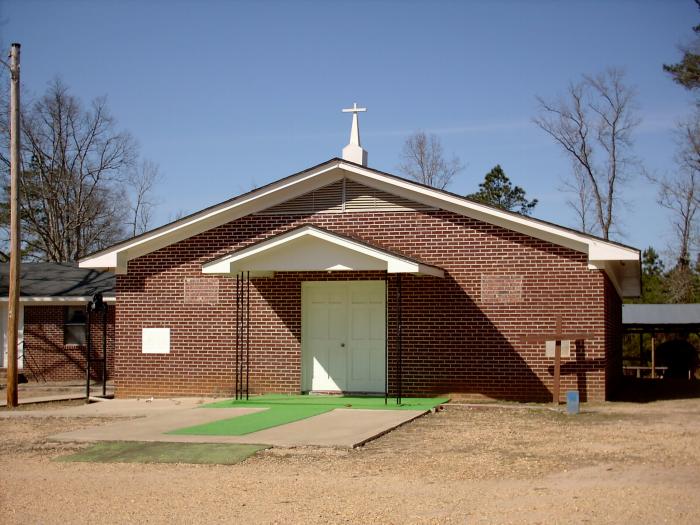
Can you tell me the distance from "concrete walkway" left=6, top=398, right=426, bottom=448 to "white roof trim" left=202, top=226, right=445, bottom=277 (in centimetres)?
265

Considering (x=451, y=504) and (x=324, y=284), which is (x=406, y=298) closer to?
(x=324, y=284)

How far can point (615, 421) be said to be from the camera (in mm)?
14188

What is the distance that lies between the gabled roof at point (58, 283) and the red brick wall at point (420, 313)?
7631 millimetres

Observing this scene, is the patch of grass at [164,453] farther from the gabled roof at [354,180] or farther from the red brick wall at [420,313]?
the gabled roof at [354,180]

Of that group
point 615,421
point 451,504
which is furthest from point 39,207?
point 451,504

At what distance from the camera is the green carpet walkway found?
1341 centimetres

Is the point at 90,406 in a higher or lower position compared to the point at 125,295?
lower

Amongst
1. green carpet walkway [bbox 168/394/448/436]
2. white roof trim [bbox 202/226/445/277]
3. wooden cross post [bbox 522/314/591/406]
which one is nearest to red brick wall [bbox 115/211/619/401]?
wooden cross post [bbox 522/314/591/406]

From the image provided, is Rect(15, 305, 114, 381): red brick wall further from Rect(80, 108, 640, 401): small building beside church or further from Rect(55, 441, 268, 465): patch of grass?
Rect(55, 441, 268, 465): patch of grass

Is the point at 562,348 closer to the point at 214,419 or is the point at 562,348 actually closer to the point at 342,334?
the point at 342,334

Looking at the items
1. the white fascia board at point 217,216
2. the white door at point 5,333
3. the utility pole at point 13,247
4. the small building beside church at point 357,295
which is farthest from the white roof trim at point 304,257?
the white door at point 5,333

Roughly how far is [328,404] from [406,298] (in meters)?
2.70

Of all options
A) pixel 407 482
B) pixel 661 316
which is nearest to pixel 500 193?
pixel 661 316

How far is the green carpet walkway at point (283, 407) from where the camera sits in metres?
13.4
